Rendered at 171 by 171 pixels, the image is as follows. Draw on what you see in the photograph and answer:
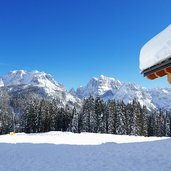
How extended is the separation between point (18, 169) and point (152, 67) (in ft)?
47.0

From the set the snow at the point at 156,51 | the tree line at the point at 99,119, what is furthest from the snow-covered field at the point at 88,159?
the tree line at the point at 99,119

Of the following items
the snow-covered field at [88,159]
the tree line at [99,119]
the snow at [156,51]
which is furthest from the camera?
the tree line at [99,119]

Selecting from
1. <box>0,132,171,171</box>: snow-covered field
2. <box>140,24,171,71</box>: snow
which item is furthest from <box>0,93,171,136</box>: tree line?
<box>140,24,171,71</box>: snow

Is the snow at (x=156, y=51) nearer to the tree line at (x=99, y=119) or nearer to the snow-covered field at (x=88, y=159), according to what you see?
the snow-covered field at (x=88, y=159)

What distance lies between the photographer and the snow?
8216mm

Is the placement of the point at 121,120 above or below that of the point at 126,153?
above

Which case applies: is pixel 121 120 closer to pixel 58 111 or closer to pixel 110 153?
pixel 58 111

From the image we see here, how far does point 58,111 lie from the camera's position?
9125 cm

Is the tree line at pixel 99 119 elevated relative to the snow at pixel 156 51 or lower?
elevated

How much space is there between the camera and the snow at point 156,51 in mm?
8216

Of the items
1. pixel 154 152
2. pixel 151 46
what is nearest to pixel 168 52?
pixel 151 46

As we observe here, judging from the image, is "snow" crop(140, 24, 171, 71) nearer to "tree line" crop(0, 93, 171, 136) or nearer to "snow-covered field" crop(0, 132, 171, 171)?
"snow-covered field" crop(0, 132, 171, 171)

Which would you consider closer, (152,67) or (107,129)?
(152,67)

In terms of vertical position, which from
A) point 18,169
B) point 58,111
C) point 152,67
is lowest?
point 18,169
